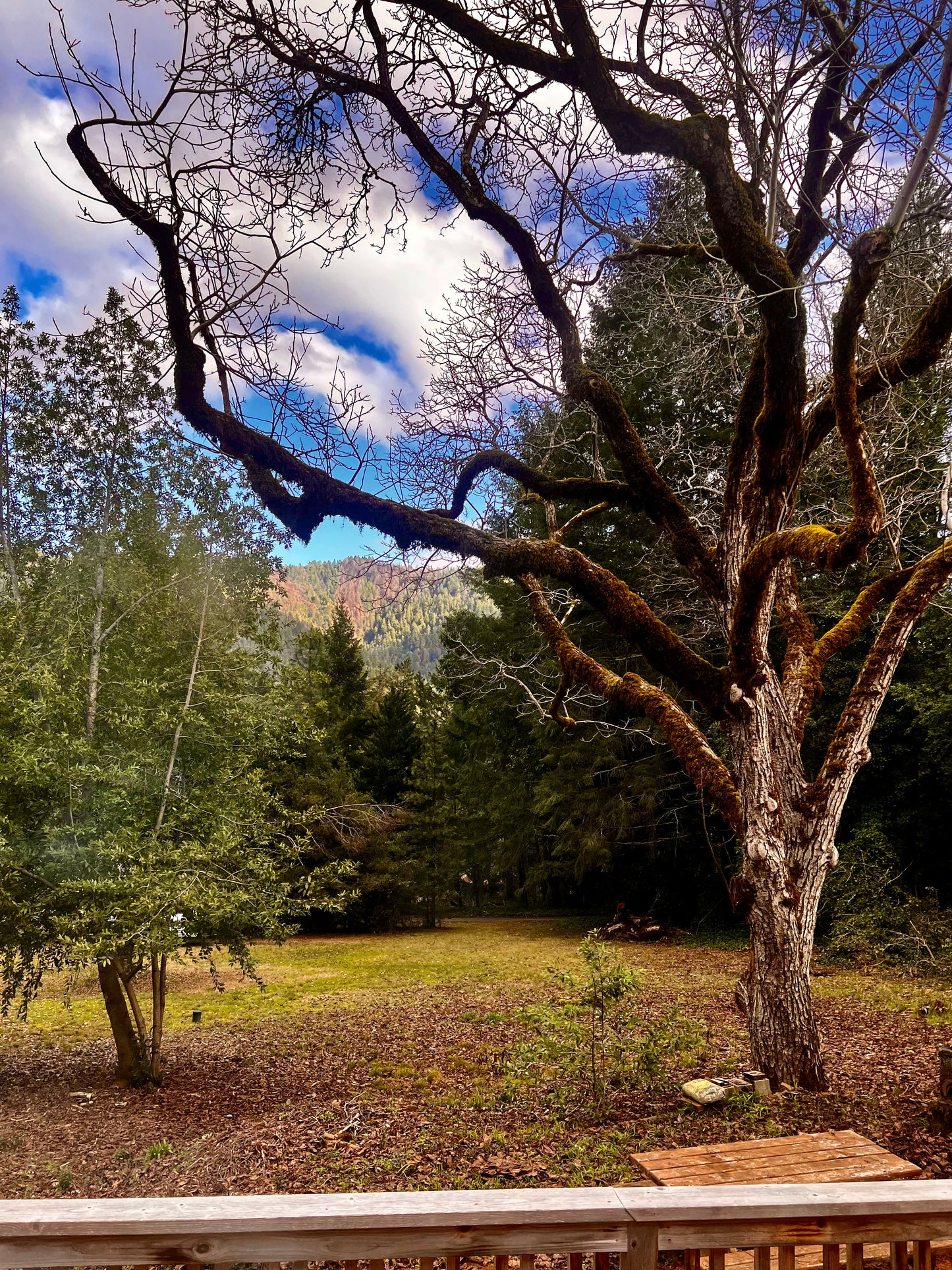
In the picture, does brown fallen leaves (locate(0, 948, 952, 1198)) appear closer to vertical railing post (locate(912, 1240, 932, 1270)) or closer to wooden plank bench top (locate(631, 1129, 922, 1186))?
wooden plank bench top (locate(631, 1129, 922, 1186))

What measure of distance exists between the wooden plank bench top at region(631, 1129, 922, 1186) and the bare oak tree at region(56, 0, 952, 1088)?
4.84ft

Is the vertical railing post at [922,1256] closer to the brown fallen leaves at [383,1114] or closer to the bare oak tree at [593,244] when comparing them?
the brown fallen leaves at [383,1114]

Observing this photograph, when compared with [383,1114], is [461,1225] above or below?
above

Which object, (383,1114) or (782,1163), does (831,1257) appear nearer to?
(782,1163)

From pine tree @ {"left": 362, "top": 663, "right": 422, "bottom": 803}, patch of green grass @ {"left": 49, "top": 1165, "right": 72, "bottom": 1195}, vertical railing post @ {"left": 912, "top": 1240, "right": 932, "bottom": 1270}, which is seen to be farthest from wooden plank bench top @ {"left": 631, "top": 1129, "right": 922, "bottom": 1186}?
pine tree @ {"left": 362, "top": 663, "right": 422, "bottom": 803}

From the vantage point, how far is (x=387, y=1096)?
5.93 m

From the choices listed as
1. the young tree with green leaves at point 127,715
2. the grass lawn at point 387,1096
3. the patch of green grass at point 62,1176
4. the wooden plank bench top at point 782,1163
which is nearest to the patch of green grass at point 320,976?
the grass lawn at point 387,1096

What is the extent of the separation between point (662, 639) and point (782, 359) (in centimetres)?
195

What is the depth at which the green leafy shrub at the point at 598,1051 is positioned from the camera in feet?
17.9

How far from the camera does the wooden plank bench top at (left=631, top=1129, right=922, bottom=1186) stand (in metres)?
3.10

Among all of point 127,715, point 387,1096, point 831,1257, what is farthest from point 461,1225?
point 127,715

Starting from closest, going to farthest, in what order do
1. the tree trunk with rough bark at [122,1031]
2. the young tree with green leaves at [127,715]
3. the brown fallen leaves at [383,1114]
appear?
1. the brown fallen leaves at [383,1114]
2. the young tree with green leaves at [127,715]
3. the tree trunk with rough bark at [122,1031]

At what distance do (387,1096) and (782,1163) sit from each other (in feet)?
11.7

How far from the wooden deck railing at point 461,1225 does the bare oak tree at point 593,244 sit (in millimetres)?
3225
